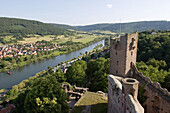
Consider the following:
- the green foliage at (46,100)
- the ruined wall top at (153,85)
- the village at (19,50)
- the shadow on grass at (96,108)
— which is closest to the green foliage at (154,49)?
the ruined wall top at (153,85)

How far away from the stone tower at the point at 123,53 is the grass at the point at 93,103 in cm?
563

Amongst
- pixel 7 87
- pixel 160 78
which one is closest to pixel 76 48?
pixel 7 87

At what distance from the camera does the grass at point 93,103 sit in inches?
734

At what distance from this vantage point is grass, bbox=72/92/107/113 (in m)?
18.6

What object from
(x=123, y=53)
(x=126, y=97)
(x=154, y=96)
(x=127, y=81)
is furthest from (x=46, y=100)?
(x=154, y=96)

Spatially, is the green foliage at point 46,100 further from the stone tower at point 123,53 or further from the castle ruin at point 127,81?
the stone tower at point 123,53

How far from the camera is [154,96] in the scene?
51.6ft

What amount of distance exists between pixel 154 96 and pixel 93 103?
8433 millimetres

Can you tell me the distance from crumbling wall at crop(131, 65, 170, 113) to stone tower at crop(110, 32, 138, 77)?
1.63 m

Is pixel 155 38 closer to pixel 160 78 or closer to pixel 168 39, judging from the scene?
pixel 168 39

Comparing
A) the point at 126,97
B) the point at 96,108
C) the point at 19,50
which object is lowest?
the point at 19,50

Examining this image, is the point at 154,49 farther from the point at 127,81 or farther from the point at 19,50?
the point at 19,50

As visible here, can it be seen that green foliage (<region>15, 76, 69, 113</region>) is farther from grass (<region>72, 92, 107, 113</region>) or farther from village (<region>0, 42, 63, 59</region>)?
village (<region>0, 42, 63, 59</region>)

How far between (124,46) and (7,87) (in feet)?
162
